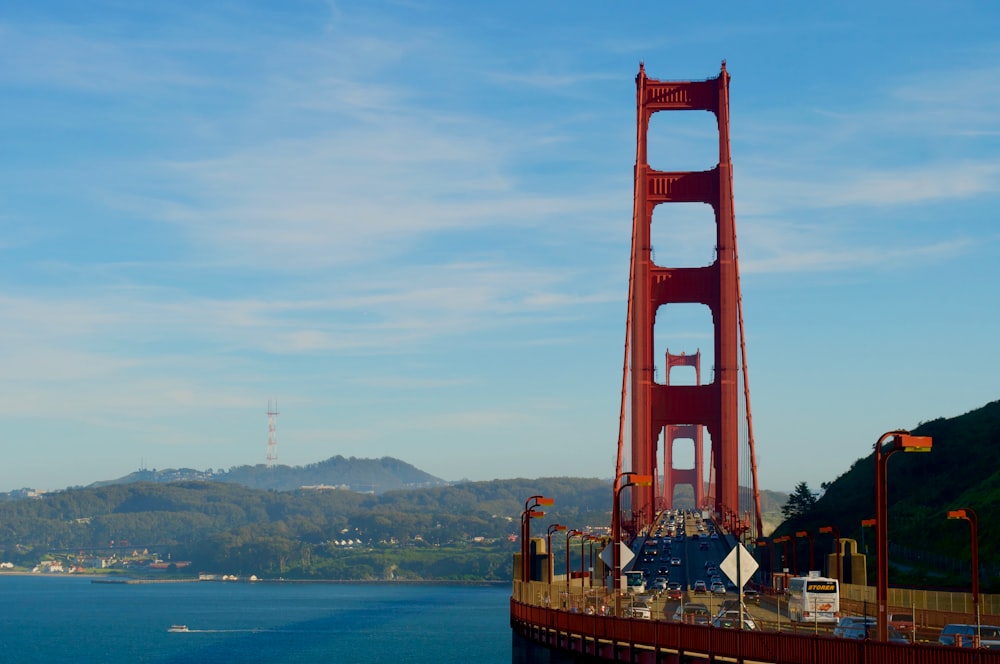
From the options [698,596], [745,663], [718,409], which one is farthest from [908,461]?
[745,663]

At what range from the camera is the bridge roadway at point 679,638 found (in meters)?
28.3

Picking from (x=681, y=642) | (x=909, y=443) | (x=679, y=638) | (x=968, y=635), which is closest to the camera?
(x=909, y=443)

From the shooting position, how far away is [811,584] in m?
50.8

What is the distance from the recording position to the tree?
128m

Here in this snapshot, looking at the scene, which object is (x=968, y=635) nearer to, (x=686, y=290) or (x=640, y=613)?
(x=640, y=613)

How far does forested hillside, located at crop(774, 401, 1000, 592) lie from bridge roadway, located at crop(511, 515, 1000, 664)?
23264 millimetres

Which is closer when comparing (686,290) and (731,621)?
(731,621)

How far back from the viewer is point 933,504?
122 m

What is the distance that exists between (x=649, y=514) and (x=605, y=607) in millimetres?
67537

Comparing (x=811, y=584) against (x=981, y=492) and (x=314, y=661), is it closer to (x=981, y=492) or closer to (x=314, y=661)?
(x=981, y=492)

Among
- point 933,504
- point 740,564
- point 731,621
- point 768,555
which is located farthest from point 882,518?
point 933,504

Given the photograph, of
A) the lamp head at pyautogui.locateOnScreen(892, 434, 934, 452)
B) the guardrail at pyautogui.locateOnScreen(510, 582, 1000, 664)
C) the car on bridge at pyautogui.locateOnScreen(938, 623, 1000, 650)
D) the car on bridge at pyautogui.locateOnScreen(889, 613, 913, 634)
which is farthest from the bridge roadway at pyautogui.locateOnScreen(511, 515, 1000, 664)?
the lamp head at pyautogui.locateOnScreen(892, 434, 934, 452)

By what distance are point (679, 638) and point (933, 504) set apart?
9153cm

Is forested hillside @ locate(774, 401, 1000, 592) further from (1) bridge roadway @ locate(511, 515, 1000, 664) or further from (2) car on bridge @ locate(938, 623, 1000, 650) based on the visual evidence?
(2) car on bridge @ locate(938, 623, 1000, 650)
